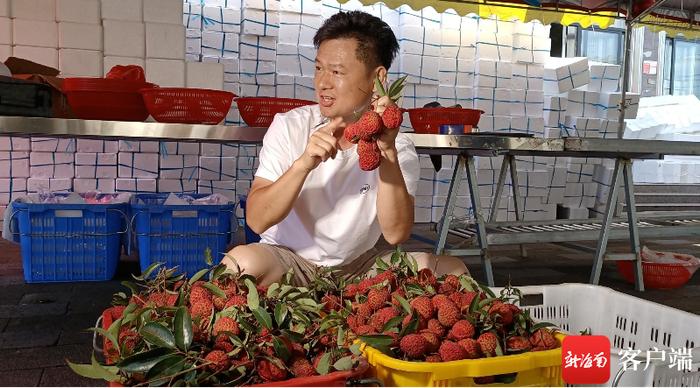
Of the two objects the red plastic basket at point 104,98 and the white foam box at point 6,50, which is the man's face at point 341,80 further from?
the white foam box at point 6,50

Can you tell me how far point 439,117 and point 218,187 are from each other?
2855 millimetres

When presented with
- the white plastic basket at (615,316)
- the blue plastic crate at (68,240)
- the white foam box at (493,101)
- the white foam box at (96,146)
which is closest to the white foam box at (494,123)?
the white foam box at (493,101)

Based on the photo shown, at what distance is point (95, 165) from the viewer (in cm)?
498

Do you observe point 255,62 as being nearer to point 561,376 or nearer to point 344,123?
point 344,123

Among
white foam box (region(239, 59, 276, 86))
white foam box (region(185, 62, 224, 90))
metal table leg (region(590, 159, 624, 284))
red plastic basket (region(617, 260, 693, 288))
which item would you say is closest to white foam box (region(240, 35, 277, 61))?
white foam box (region(239, 59, 276, 86))

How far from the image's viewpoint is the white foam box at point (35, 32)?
3758 mm

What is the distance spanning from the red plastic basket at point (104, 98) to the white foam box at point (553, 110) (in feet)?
15.7

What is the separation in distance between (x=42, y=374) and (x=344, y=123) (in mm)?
1335

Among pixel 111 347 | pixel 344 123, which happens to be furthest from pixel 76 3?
pixel 111 347

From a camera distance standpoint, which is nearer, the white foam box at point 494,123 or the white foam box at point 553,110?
the white foam box at point 494,123

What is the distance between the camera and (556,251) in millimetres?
4949

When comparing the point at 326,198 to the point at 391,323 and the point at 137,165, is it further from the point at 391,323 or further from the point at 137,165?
the point at 137,165

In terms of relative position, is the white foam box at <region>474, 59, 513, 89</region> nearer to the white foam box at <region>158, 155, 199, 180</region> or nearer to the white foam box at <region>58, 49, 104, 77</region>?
the white foam box at <region>158, 155, 199, 180</region>

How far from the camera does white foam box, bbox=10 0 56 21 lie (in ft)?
12.6
